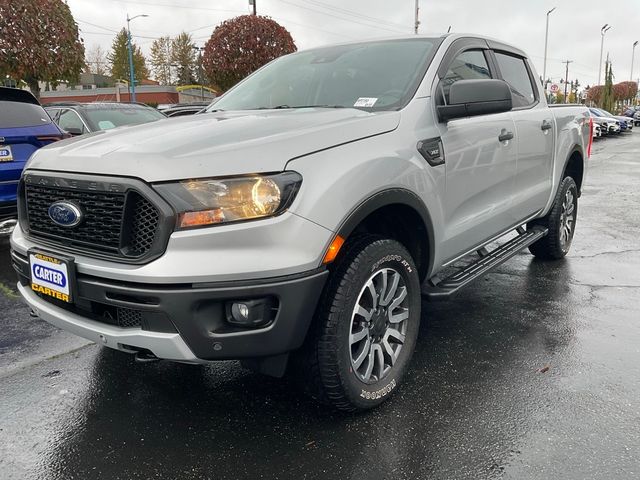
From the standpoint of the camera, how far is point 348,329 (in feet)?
8.27

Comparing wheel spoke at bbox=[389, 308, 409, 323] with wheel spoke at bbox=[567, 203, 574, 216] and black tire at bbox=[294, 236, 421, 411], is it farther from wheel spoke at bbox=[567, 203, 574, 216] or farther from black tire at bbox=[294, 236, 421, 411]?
wheel spoke at bbox=[567, 203, 574, 216]

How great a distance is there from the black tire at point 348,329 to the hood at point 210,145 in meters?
0.53

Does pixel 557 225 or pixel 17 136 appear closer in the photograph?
pixel 557 225

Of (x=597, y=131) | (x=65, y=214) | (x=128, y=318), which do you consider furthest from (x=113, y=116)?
(x=597, y=131)

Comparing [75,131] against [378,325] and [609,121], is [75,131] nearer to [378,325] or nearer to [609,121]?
[378,325]

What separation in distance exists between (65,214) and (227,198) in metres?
0.78

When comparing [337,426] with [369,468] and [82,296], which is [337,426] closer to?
[369,468]

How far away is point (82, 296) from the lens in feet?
7.86

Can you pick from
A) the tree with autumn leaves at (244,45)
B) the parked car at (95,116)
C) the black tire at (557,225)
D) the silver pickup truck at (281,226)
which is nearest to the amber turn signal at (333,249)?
the silver pickup truck at (281,226)

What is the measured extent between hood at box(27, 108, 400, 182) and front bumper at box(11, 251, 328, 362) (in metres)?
0.44

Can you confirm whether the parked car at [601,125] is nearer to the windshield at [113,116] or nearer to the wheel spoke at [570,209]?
the windshield at [113,116]

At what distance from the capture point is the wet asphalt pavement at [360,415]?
7.87 ft

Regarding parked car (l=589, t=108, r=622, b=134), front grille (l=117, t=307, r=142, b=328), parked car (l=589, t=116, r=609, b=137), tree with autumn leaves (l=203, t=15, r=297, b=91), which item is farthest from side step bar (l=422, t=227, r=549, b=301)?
parked car (l=589, t=108, r=622, b=134)

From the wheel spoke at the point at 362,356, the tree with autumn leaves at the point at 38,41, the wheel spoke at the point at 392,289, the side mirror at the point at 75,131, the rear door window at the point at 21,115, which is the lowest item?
the wheel spoke at the point at 362,356
